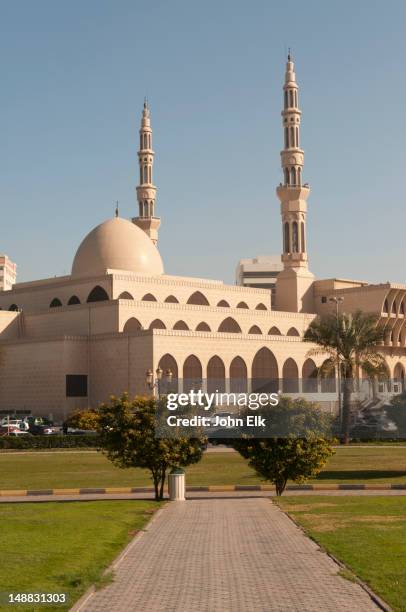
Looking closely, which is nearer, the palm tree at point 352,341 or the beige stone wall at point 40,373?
the palm tree at point 352,341

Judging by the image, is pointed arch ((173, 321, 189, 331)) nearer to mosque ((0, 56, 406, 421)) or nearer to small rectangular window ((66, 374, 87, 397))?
mosque ((0, 56, 406, 421))

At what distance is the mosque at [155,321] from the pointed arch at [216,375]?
0.29ft

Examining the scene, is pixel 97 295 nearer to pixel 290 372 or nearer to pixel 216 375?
pixel 216 375

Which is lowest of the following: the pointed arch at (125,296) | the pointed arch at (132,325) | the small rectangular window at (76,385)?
the small rectangular window at (76,385)

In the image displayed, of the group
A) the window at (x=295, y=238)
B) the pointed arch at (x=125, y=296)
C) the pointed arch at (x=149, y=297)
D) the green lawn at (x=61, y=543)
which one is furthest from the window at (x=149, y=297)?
the green lawn at (x=61, y=543)

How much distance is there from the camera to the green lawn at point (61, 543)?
10.1 metres

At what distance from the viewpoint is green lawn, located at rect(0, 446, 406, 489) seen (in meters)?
27.2

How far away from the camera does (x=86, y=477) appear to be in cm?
2895

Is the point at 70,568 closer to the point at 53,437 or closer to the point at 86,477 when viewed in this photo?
the point at 86,477

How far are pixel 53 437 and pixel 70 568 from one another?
33.9m

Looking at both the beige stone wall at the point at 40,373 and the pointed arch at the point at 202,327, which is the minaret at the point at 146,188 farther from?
the beige stone wall at the point at 40,373

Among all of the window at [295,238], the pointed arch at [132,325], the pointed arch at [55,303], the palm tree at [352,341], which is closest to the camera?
the palm tree at [352,341]

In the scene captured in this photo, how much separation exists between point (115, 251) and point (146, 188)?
7899mm

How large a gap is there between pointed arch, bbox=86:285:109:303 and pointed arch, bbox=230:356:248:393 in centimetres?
997
